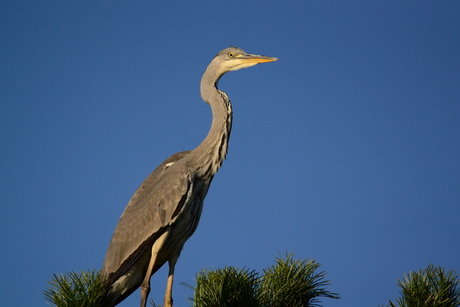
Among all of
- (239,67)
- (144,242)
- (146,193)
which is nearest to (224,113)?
(239,67)

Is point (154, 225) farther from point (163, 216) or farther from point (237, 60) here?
point (237, 60)

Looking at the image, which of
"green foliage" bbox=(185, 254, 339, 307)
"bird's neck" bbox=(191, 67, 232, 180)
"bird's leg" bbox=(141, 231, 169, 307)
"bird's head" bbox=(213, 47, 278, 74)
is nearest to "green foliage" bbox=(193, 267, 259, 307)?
"green foliage" bbox=(185, 254, 339, 307)

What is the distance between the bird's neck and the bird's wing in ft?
0.94

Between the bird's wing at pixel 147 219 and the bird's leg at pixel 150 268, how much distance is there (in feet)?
0.21

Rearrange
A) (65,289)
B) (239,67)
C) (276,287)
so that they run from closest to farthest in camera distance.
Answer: (65,289), (276,287), (239,67)

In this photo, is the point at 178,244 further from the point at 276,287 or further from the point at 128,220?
the point at 276,287

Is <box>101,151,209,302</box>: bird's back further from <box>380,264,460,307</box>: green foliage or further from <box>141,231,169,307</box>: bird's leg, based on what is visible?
<box>380,264,460,307</box>: green foliage

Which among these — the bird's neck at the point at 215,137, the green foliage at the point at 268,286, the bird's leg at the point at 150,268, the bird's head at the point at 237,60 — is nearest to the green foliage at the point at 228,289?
the green foliage at the point at 268,286

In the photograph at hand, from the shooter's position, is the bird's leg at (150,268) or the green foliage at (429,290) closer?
the green foliage at (429,290)

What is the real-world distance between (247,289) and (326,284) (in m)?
0.76

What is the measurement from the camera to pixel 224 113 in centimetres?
664

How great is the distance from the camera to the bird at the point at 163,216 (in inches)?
237

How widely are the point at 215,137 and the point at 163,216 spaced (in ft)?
4.05

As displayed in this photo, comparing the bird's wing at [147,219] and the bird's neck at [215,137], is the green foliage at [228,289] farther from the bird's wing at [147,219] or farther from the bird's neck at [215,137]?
the bird's neck at [215,137]
